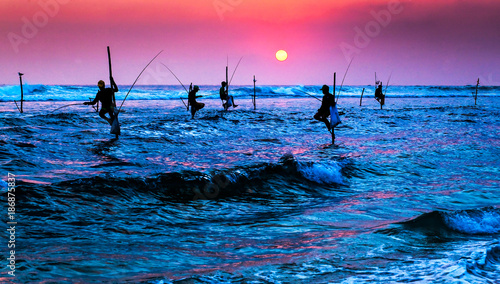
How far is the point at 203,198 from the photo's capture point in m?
7.02

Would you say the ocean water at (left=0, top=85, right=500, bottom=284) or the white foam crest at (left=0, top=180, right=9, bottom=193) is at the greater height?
the white foam crest at (left=0, top=180, right=9, bottom=193)

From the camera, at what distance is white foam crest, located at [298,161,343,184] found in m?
8.49

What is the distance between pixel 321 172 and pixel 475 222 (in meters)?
3.70

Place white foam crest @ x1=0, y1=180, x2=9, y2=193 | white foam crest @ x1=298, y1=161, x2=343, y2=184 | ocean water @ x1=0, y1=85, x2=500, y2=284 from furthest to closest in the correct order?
white foam crest @ x1=298, y1=161, x2=343, y2=184 < white foam crest @ x1=0, y1=180, x2=9, y2=193 < ocean water @ x1=0, y1=85, x2=500, y2=284

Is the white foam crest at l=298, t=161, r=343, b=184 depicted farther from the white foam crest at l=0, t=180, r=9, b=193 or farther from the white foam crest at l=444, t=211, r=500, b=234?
the white foam crest at l=0, t=180, r=9, b=193

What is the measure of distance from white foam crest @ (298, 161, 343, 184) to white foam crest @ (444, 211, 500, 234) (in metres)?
3.11

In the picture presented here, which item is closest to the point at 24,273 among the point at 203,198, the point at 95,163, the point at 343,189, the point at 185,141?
the point at 203,198

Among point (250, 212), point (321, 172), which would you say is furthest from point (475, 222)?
point (321, 172)

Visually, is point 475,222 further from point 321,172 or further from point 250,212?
point 321,172

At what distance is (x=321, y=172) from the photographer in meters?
8.75

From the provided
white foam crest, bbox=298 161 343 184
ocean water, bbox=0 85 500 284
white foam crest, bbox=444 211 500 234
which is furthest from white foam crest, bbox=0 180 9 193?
white foam crest, bbox=444 211 500 234

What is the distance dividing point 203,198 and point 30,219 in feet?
8.22

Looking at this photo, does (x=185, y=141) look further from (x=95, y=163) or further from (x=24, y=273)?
(x=24, y=273)

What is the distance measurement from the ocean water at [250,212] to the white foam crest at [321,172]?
43 mm
